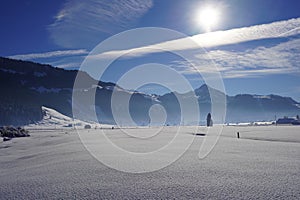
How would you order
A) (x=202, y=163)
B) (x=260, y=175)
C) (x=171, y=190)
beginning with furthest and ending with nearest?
(x=202, y=163)
(x=260, y=175)
(x=171, y=190)

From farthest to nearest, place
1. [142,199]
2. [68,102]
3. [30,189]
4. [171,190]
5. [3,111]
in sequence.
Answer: [68,102]
[3,111]
[30,189]
[171,190]
[142,199]

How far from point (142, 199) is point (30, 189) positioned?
2.77 meters

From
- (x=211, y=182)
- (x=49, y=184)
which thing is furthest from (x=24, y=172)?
(x=211, y=182)

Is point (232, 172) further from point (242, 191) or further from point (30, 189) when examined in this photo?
point (30, 189)

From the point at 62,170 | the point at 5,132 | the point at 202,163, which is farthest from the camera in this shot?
the point at 5,132

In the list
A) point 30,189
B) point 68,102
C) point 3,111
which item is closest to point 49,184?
point 30,189

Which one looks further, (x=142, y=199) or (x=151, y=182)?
(x=151, y=182)

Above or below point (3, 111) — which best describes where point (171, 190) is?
below

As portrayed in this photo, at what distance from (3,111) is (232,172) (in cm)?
13681

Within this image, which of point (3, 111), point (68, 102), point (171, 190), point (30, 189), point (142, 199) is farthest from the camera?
point (68, 102)

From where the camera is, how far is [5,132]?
36.1m

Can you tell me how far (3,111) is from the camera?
424 feet

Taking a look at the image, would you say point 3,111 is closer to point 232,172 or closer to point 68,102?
point 68,102

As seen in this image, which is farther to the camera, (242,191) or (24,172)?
(24,172)
